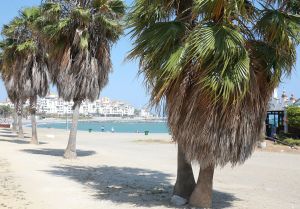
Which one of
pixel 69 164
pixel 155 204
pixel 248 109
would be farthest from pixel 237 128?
pixel 69 164

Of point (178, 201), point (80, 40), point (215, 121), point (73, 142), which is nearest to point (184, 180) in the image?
point (178, 201)

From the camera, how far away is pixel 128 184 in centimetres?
1238

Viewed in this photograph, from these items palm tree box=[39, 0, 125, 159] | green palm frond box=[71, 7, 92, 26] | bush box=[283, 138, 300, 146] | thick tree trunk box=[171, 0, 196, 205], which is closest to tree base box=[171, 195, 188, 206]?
thick tree trunk box=[171, 0, 196, 205]

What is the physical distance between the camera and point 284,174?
15.4 meters

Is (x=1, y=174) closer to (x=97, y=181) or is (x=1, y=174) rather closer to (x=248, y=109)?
(x=97, y=181)

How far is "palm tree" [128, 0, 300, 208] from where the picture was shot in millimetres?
7816

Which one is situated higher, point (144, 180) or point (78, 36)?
point (78, 36)

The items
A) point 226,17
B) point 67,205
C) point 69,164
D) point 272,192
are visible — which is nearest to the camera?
point 226,17

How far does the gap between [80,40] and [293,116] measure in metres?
15.2

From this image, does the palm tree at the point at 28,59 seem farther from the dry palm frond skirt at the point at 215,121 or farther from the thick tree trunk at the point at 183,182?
the dry palm frond skirt at the point at 215,121

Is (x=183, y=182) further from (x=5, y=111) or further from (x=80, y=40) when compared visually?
(x=5, y=111)

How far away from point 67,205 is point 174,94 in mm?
3154

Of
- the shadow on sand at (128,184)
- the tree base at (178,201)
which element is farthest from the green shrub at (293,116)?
the tree base at (178,201)

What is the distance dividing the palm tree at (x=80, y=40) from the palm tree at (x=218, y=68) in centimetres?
1014
